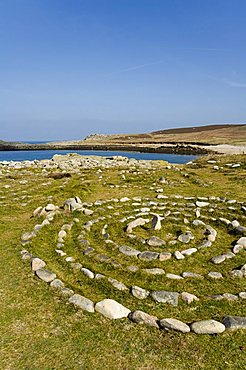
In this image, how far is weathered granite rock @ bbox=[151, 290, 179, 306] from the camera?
673cm

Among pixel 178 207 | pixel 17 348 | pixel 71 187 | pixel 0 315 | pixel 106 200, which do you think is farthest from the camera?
pixel 71 187

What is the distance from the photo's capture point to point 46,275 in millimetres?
7723

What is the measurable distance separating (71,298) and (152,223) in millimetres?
5613

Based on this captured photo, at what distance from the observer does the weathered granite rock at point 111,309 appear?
6.18 metres

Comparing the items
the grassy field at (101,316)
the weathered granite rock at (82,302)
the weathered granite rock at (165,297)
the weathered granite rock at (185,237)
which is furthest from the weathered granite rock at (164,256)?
the weathered granite rock at (82,302)

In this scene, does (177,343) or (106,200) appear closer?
(177,343)

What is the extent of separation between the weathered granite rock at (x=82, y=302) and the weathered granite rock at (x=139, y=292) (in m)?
1.05

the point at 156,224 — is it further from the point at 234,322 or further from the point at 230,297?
the point at 234,322

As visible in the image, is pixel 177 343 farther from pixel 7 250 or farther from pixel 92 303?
pixel 7 250

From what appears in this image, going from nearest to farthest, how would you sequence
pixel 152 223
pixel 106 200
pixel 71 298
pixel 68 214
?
pixel 71 298 < pixel 152 223 < pixel 68 214 < pixel 106 200

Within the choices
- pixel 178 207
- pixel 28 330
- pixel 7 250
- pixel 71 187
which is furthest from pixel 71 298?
pixel 71 187

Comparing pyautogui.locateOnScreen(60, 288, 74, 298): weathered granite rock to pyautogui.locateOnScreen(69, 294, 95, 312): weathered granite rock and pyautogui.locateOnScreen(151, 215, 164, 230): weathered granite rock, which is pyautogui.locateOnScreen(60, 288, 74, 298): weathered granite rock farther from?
pyautogui.locateOnScreen(151, 215, 164, 230): weathered granite rock

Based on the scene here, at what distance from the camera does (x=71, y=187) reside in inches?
740

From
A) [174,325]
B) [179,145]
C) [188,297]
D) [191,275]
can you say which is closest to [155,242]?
[191,275]
